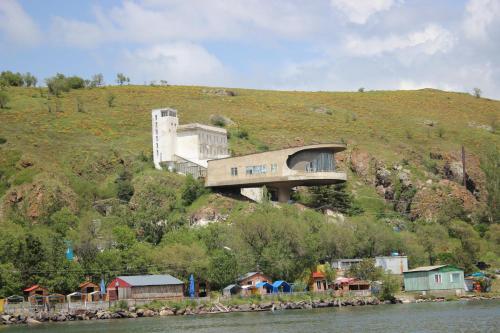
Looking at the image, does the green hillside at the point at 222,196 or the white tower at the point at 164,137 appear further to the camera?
the white tower at the point at 164,137

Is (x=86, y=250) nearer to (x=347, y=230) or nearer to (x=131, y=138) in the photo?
(x=347, y=230)

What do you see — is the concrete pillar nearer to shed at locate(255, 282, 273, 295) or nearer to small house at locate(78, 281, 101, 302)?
shed at locate(255, 282, 273, 295)

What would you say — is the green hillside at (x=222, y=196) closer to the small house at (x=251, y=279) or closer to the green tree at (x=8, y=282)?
the green tree at (x=8, y=282)

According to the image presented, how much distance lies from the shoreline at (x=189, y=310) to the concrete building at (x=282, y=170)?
29.4 meters

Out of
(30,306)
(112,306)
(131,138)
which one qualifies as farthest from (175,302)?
(131,138)

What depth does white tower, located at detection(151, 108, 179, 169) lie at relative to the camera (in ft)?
418

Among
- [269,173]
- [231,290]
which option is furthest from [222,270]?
[269,173]

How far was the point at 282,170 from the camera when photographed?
112m

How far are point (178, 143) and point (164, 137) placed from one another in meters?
2.26

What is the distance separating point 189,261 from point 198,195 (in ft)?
93.8

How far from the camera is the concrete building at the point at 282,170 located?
112 m

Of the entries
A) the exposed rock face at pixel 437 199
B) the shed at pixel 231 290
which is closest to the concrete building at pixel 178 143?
the exposed rock face at pixel 437 199

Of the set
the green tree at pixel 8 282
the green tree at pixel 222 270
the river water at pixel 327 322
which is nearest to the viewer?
the river water at pixel 327 322

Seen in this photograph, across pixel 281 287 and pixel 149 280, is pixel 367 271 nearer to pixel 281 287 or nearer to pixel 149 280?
pixel 281 287
